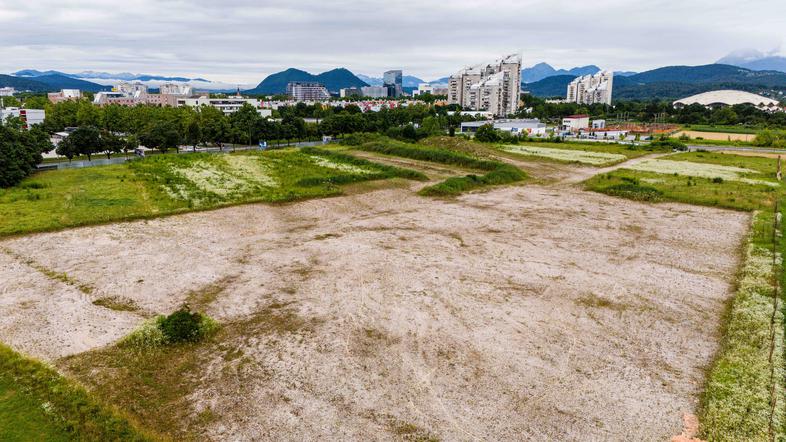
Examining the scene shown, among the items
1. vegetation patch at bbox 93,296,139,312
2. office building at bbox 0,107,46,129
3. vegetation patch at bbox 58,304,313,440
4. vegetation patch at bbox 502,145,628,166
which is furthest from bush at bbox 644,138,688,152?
office building at bbox 0,107,46,129

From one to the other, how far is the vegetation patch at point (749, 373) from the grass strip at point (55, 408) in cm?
1041

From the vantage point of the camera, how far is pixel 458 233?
2116cm

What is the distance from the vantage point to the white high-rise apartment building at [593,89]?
157 metres

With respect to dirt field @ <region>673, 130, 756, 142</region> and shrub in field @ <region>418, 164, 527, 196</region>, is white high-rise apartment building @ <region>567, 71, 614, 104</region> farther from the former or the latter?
shrub in field @ <region>418, 164, 527, 196</region>

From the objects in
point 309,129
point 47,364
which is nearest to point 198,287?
point 47,364

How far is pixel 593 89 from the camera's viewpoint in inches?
6270

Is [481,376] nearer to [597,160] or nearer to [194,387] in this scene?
[194,387]

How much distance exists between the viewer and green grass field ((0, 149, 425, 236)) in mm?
22531

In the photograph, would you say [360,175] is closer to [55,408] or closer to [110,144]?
[55,408]

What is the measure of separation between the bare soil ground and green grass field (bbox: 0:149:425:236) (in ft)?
6.96

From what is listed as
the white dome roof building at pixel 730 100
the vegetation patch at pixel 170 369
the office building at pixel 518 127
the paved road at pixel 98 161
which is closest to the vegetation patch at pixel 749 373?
the vegetation patch at pixel 170 369

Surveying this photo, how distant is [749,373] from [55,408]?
1401 cm

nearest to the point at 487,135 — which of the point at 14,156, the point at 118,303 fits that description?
the point at 14,156

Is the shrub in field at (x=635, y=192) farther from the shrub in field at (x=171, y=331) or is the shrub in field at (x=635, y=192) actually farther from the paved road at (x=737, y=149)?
the paved road at (x=737, y=149)
